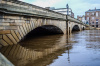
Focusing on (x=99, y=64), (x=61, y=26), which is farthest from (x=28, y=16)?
(x=61, y=26)

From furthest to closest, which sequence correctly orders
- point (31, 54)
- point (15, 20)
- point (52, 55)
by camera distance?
point (15, 20) < point (31, 54) < point (52, 55)

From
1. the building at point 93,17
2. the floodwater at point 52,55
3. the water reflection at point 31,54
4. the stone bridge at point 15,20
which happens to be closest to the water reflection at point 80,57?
the floodwater at point 52,55

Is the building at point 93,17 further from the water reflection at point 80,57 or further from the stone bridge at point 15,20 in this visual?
the water reflection at point 80,57

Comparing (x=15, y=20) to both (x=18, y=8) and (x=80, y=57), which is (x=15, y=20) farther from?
(x=80, y=57)

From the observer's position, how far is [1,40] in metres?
8.45

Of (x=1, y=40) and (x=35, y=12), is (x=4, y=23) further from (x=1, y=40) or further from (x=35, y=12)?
(x=35, y=12)

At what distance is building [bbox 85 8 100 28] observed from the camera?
233ft

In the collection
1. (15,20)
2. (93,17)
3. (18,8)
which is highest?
(93,17)

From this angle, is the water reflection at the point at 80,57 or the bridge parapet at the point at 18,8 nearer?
the water reflection at the point at 80,57

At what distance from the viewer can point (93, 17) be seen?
73062 millimetres

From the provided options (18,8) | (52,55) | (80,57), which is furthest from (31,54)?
(18,8)

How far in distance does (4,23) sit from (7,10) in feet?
2.93

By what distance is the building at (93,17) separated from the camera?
233ft

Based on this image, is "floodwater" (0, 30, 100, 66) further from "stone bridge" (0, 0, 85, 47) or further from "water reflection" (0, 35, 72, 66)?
"stone bridge" (0, 0, 85, 47)
